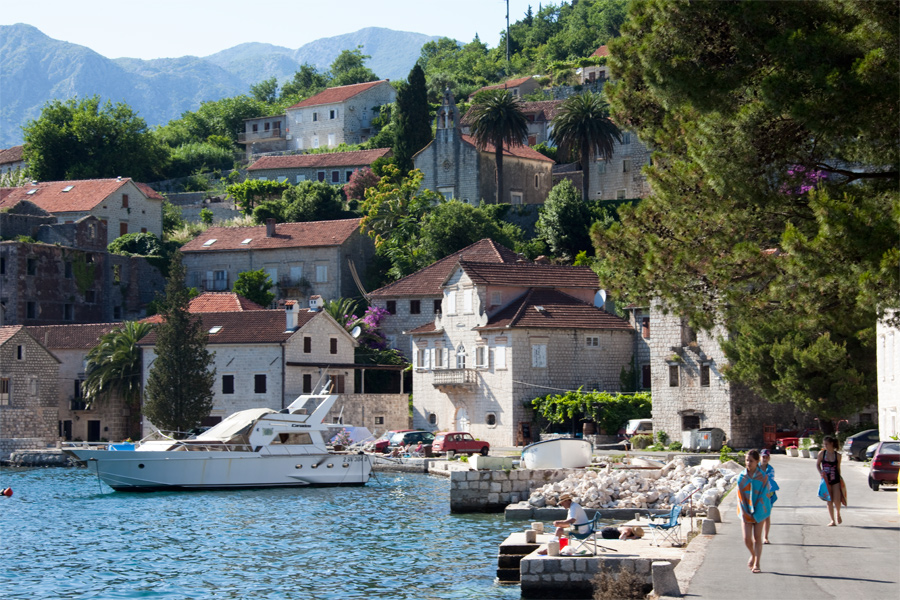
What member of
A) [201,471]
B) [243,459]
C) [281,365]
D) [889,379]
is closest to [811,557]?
[889,379]

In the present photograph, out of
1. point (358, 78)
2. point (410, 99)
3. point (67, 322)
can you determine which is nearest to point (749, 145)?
point (67, 322)

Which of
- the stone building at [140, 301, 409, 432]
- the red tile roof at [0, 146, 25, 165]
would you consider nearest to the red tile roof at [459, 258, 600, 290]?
the stone building at [140, 301, 409, 432]

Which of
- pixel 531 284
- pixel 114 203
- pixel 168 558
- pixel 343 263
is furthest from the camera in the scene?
pixel 114 203

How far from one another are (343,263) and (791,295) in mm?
59828

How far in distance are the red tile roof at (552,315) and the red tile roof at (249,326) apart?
11.5 metres

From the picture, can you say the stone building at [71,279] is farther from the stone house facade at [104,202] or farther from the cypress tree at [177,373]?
the cypress tree at [177,373]

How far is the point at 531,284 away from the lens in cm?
6219

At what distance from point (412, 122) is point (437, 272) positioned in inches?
998

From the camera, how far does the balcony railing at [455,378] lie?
60094mm

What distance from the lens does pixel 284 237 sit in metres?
81.2

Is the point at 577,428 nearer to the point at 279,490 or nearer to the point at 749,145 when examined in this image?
the point at 279,490

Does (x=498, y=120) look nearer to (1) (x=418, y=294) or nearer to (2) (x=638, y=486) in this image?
(1) (x=418, y=294)

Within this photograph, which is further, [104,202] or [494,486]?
[104,202]

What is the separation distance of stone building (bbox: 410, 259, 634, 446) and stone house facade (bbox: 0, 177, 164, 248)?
35902mm
